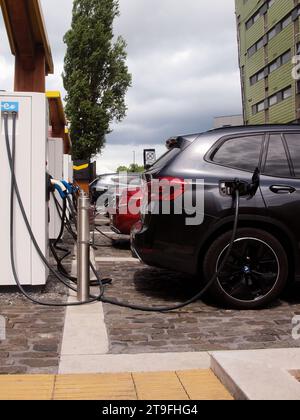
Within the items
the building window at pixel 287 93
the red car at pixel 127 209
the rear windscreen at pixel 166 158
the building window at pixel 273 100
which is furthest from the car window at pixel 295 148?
the building window at pixel 273 100

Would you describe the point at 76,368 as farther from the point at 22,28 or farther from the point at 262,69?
the point at 262,69

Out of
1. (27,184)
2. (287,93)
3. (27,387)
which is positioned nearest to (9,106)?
(27,184)

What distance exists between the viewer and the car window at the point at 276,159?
477 centimetres

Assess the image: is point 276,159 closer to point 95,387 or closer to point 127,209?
point 95,387

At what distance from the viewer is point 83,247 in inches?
192

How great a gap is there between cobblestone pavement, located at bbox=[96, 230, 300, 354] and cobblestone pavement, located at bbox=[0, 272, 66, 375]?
44 cm

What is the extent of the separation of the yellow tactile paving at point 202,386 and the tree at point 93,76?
36201mm

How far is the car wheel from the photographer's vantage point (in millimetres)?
4609

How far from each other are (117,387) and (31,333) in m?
1.35

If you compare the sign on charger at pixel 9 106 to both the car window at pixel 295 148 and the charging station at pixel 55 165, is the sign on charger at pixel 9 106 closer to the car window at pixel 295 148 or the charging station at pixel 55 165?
the car window at pixel 295 148

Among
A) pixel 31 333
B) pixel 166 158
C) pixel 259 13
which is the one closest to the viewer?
pixel 31 333

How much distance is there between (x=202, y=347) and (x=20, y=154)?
8.99 feet

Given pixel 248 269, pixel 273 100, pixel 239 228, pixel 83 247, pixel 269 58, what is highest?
pixel 269 58

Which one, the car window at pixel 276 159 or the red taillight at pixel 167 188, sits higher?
the car window at pixel 276 159
